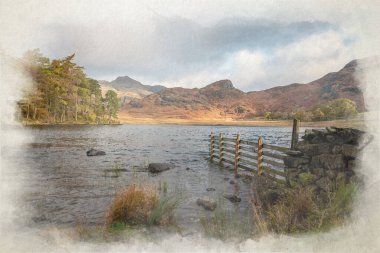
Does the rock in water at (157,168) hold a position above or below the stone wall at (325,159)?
below

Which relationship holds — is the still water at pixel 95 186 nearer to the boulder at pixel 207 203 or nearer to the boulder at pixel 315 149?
the boulder at pixel 207 203

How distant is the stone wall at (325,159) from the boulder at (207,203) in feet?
7.91

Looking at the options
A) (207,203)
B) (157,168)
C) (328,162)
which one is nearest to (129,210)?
(207,203)

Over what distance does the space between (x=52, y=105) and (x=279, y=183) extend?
4831cm

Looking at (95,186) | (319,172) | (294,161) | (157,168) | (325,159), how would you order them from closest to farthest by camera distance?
(325,159), (319,172), (294,161), (95,186), (157,168)

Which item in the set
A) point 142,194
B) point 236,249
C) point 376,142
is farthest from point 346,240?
point 142,194

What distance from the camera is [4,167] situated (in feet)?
20.9

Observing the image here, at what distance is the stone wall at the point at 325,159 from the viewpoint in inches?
305

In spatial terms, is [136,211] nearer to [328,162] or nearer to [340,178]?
[340,178]

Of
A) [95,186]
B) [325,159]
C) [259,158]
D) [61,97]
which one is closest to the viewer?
[325,159]

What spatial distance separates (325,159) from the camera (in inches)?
336

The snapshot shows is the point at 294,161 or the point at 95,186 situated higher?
the point at 294,161

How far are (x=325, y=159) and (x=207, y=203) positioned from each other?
3.49 meters

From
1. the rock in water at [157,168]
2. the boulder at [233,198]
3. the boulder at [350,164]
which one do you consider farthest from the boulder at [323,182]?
the rock in water at [157,168]
